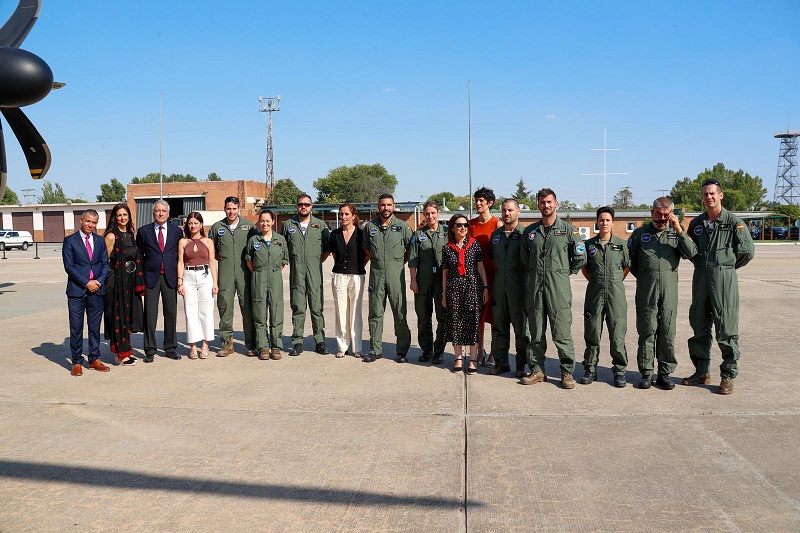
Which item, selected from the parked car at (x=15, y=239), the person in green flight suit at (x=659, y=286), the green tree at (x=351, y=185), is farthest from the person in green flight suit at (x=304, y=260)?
the green tree at (x=351, y=185)

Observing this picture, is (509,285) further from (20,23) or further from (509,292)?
(20,23)

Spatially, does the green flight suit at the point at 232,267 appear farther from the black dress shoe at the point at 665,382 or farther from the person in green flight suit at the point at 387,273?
the black dress shoe at the point at 665,382

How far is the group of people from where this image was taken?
6.00m

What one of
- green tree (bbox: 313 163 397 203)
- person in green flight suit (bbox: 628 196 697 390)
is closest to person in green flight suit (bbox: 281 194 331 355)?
person in green flight suit (bbox: 628 196 697 390)

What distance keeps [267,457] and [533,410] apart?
236cm

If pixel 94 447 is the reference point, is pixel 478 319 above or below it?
above

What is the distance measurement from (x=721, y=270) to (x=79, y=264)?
6735 mm

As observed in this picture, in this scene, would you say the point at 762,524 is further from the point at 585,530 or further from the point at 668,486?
the point at 585,530

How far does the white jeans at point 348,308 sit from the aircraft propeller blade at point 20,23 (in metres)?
4.08

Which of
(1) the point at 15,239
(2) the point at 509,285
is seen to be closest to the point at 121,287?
(2) the point at 509,285

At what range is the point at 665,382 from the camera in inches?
238

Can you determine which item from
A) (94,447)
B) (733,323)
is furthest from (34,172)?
(733,323)

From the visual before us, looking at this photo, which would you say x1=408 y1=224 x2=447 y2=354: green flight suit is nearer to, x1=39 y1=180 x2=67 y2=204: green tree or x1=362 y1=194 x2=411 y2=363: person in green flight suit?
x1=362 y1=194 x2=411 y2=363: person in green flight suit

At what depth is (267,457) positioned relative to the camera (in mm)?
4328
